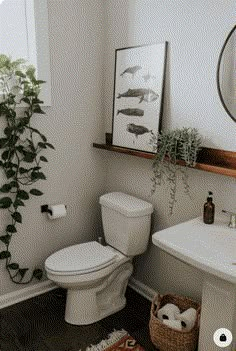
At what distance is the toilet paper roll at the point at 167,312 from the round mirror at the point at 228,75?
1094 mm

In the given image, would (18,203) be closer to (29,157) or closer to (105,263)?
(29,157)

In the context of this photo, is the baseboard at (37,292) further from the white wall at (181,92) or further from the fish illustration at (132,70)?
the fish illustration at (132,70)

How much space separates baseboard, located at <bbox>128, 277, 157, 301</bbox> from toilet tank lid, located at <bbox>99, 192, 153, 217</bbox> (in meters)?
0.61

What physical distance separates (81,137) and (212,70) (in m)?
1.07

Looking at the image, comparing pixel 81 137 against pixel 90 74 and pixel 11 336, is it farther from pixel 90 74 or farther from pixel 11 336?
pixel 11 336

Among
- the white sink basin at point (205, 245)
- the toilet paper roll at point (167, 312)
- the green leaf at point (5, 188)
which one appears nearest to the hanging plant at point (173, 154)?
the white sink basin at point (205, 245)

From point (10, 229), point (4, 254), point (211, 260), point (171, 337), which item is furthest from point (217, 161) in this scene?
point (4, 254)

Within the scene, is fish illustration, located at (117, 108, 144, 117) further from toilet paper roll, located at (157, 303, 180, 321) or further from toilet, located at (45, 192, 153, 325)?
toilet paper roll, located at (157, 303, 180, 321)

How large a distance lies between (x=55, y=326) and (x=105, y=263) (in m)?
0.52

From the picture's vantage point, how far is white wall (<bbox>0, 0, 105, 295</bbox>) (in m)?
2.21

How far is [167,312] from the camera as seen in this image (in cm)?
186

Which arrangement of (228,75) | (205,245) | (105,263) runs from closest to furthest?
1. (205,245)
2. (228,75)
3. (105,263)

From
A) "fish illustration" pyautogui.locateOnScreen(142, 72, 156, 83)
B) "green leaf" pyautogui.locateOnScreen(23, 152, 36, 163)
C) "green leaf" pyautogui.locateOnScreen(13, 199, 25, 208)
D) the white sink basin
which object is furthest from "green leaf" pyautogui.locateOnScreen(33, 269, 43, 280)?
"fish illustration" pyautogui.locateOnScreen(142, 72, 156, 83)

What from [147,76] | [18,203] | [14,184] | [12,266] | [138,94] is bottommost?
[12,266]
